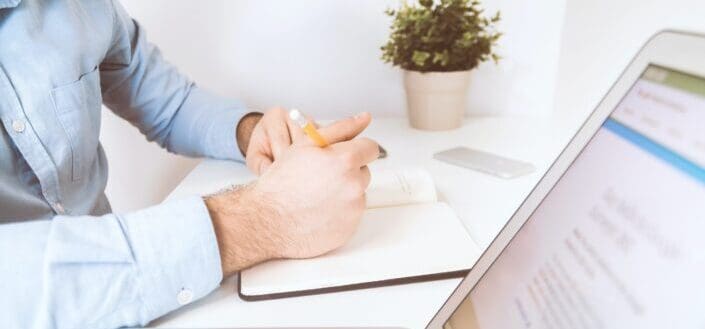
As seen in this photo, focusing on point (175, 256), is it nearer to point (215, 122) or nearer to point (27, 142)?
point (27, 142)

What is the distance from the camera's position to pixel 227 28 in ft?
3.60

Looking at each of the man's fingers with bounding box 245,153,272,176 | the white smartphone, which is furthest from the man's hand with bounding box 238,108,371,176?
the white smartphone

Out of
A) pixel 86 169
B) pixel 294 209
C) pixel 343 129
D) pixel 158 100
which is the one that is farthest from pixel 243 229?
pixel 158 100

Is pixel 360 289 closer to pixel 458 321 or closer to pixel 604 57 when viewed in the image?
pixel 458 321

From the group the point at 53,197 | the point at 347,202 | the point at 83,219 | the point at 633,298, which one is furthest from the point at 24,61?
the point at 633,298

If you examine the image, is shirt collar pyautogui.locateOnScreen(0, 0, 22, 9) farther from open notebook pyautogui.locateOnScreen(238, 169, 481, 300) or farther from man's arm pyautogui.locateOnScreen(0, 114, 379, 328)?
open notebook pyautogui.locateOnScreen(238, 169, 481, 300)

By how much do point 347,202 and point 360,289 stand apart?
9cm

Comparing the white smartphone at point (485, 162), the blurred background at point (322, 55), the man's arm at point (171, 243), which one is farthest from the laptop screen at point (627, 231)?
the blurred background at point (322, 55)

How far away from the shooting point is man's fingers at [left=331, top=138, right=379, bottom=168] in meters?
0.54

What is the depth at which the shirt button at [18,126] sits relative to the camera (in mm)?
658

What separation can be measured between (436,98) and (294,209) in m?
0.52

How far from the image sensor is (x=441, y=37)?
93 cm

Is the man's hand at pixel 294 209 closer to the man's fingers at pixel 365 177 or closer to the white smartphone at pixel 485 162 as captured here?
the man's fingers at pixel 365 177

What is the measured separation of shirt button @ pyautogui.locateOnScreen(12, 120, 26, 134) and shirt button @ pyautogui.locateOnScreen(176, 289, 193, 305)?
366 millimetres
